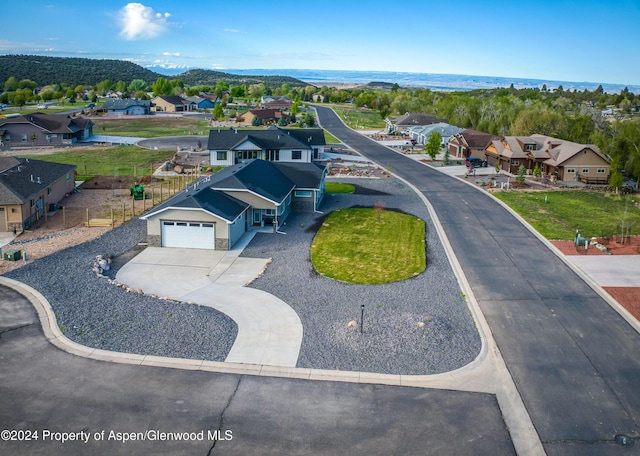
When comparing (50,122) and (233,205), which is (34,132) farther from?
(233,205)

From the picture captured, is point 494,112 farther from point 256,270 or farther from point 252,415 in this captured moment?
point 252,415

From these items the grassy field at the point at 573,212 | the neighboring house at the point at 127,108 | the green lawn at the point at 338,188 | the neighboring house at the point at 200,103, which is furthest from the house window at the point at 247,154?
the neighboring house at the point at 200,103

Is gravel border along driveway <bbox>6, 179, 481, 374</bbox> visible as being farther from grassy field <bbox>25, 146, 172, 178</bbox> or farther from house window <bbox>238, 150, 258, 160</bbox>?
house window <bbox>238, 150, 258, 160</bbox>

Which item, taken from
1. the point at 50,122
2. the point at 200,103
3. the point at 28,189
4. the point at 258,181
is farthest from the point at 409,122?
the point at 28,189

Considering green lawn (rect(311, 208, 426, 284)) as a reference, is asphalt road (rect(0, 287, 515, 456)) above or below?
below

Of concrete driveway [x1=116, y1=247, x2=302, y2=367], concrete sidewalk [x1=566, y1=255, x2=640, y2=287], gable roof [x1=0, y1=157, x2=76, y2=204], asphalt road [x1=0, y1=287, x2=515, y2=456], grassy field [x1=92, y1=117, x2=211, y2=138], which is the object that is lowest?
asphalt road [x1=0, y1=287, x2=515, y2=456]

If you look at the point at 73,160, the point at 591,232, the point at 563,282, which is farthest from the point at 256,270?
the point at 73,160

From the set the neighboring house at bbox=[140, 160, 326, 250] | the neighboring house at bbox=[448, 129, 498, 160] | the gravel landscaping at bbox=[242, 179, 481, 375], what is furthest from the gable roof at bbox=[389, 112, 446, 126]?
the gravel landscaping at bbox=[242, 179, 481, 375]
